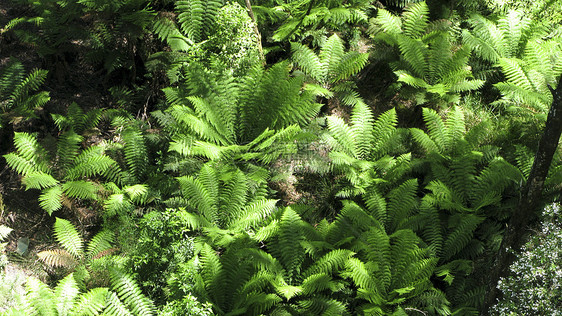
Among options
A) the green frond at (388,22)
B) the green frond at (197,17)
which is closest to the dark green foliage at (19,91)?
the green frond at (197,17)

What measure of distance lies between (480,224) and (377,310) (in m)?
1.83

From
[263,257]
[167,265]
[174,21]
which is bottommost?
[167,265]

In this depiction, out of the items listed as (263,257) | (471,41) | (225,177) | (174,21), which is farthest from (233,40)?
(471,41)

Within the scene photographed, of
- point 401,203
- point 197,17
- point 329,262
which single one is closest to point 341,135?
point 401,203

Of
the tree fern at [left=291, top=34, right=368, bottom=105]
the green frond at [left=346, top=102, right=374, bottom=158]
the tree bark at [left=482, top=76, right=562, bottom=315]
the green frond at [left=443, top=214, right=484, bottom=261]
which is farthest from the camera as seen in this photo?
the tree fern at [left=291, top=34, right=368, bottom=105]

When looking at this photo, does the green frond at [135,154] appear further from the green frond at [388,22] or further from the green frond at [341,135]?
the green frond at [388,22]

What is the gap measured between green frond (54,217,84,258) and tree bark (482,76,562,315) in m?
4.59

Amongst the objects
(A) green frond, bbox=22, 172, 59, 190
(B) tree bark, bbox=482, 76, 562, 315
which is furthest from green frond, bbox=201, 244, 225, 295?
(B) tree bark, bbox=482, 76, 562, 315

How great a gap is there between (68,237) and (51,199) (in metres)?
0.52

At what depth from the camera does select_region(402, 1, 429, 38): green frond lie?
25.8 ft

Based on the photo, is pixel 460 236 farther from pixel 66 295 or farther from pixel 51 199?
pixel 51 199

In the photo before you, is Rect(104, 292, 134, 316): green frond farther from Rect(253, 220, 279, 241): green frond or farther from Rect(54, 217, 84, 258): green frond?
Rect(253, 220, 279, 241): green frond

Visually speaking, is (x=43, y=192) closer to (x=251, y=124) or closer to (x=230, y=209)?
(x=230, y=209)

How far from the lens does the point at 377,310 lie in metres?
5.17
